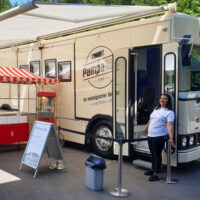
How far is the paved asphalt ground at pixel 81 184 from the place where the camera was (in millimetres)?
5020

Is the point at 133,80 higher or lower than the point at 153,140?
higher

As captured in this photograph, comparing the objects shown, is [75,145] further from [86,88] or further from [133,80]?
[133,80]

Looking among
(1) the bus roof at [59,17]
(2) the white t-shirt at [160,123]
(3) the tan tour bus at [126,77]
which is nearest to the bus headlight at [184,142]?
(3) the tan tour bus at [126,77]

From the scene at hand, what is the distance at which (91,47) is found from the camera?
25.6ft

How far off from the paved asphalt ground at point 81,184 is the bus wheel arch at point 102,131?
385 mm

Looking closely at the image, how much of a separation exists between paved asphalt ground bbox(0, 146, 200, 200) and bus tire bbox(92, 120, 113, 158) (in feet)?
1.14

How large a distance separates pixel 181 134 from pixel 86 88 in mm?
2833

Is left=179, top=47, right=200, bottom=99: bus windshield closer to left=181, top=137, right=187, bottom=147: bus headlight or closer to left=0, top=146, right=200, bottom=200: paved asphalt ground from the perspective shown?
left=181, top=137, right=187, bottom=147: bus headlight

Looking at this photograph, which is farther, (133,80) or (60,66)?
(60,66)

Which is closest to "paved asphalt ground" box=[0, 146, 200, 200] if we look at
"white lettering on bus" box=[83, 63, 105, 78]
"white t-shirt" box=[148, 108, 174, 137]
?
"white t-shirt" box=[148, 108, 174, 137]

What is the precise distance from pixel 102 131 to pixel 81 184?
220 cm

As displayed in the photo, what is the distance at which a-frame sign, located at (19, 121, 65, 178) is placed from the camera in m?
6.21

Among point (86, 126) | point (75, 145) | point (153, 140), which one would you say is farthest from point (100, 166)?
point (75, 145)

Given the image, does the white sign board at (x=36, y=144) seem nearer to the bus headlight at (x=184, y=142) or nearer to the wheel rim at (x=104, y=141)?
the wheel rim at (x=104, y=141)
